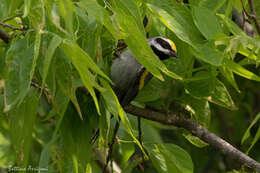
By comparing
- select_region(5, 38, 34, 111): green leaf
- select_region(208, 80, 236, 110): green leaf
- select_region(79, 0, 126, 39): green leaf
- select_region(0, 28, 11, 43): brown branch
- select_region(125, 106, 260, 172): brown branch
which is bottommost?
select_region(125, 106, 260, 172): brown branch

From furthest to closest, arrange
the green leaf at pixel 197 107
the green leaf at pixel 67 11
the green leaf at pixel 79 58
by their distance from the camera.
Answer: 1. the green leaf at pixel 197 107
2. the green leaf at pixel 79 58
3. the green leaf at pixel 67 11

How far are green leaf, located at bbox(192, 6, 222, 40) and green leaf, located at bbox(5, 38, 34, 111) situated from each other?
91cm

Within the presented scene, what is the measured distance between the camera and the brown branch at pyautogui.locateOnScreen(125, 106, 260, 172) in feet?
10.4

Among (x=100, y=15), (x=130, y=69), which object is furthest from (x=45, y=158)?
(x=130, y=69)

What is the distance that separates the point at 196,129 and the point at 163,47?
107 centimetres

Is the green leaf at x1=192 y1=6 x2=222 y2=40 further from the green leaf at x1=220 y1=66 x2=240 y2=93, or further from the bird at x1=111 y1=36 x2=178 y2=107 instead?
the bird at x1=111 y1=36 x2=178 y2=107

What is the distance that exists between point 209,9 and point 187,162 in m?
0.95

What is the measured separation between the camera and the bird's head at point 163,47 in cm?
406

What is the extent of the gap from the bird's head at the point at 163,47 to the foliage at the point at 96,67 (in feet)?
2.13

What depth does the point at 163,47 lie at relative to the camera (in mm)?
4219

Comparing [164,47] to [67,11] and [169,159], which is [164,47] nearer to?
[169,159]

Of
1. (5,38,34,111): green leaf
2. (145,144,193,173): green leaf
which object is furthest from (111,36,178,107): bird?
(5,38,34,111): green leaf

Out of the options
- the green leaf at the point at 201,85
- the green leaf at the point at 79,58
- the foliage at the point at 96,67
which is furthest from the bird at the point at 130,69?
the green leaf at the point at 79,58

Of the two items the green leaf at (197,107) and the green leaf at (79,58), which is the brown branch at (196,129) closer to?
the green leaf at (197,107)
